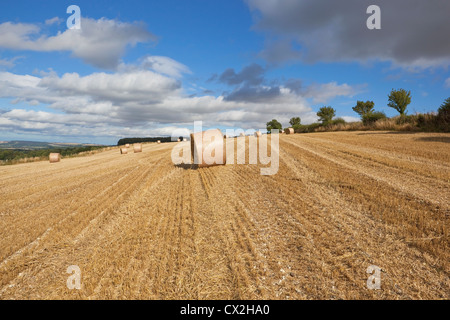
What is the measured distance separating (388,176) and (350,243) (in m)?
5.74

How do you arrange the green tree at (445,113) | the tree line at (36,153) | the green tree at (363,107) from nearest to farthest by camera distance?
the green tree at (445,113)
the tree line at (36,153)
the green tree at (363,107)

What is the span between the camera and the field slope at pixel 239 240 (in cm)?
335

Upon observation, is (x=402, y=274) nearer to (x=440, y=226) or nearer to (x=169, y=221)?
(x=440, y=226)

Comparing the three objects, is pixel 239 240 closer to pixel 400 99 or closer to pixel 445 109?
pixel 445 109

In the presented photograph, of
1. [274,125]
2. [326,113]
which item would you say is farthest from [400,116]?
[274,125]

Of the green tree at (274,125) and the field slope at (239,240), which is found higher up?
the green tree at (274,125)

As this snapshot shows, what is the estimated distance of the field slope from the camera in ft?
11.0

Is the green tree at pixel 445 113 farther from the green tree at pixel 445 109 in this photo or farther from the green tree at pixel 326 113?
the green tree at pixel 326 113

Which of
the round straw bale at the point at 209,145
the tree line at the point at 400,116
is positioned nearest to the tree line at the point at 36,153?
the round straw bale at the point at 209,145

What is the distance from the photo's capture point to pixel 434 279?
332 centimetres

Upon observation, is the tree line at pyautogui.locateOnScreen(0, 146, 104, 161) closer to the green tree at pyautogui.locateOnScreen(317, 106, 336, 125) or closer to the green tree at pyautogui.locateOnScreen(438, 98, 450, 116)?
the green tree at pyautogui.locateOnScreen(438, 98, 450, 116)

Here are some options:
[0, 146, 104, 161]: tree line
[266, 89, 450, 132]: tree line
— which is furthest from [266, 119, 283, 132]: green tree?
[0, 146, 104, 161]: tree line

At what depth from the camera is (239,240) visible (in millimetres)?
4660

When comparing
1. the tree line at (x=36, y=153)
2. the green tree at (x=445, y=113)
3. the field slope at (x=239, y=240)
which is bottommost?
the field slope at (x=239, y=240)
